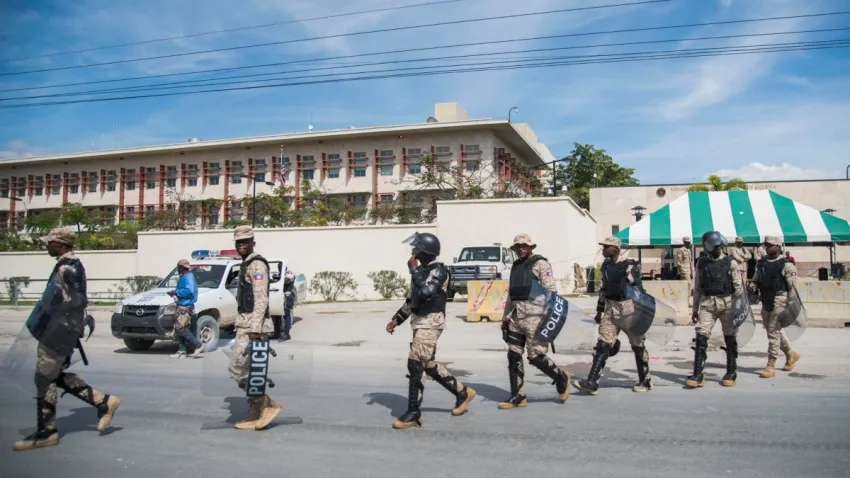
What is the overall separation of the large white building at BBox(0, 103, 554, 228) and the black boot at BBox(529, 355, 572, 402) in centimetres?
2953

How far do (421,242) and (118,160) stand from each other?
1971 inches

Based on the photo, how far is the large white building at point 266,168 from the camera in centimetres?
4094

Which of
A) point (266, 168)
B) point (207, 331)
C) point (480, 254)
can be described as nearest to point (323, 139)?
point (266, 168)

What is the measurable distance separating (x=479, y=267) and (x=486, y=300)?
5.29 metres

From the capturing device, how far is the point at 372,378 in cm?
930

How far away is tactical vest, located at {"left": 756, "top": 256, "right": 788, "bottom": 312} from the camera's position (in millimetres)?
9023

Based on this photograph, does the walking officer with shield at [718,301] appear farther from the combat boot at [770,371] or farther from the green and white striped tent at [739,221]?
the green and white striped tent at [739,221]

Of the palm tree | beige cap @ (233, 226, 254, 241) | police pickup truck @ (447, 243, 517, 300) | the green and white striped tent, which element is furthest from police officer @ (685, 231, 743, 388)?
the palm tree

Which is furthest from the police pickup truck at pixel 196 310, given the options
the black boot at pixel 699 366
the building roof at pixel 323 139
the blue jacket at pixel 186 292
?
the building roof at pixel 323 139

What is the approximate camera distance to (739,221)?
1980 centimetres

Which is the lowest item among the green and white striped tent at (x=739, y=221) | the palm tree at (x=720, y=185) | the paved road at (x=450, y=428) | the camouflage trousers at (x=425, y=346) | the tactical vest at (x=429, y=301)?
the paved road at (x=450, y=428)

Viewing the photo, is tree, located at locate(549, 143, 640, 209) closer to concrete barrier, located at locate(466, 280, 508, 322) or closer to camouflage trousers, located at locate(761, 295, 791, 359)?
concrete barrier, located at locate(466, 280, 508, 322)

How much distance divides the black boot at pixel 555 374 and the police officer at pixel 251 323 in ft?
9.26

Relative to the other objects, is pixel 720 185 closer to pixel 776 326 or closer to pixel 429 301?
pixel 776 326
